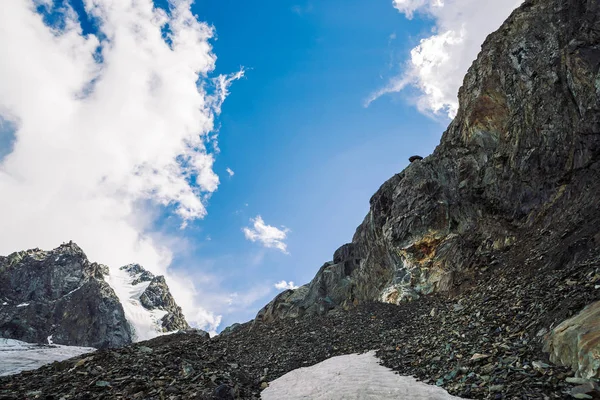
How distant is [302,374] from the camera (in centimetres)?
1739

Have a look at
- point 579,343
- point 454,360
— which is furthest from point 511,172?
point 579,343

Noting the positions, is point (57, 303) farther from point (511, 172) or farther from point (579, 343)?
point (579, 343)

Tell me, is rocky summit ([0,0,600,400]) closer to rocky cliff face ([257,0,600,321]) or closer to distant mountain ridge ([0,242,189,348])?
rocky cliff face ([257,0,600,321])

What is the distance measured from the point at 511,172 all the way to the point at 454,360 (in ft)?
68.9

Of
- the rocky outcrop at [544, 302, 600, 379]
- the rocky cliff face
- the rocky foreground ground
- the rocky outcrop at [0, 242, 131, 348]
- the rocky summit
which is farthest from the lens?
the rocky outcrop at [0, 242, 131, 348]

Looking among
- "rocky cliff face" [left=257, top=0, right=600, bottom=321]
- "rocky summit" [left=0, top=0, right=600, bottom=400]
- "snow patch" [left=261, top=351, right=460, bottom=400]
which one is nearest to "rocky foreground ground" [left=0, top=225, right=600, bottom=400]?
"rocky summit" [left=0, top=0, right=600, bottom=400]

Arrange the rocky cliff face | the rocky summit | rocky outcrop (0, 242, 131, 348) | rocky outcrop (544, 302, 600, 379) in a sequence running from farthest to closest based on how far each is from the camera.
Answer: rocky outcrop (0, 242, 131, 348) < the rocky cliff face < the rocky summit < rocky outcrop (544, 302, 600, 379)

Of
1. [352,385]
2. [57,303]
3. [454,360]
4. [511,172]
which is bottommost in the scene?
[454,360]

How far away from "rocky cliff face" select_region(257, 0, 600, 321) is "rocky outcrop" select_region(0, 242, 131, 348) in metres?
185

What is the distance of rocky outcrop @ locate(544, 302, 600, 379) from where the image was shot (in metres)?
7.88

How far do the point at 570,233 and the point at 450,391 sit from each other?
13.4 meters

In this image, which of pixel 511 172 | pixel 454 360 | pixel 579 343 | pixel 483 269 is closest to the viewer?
pixel 579 343

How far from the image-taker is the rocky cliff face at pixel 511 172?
67.0ft

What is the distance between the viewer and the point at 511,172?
89.6 feet
